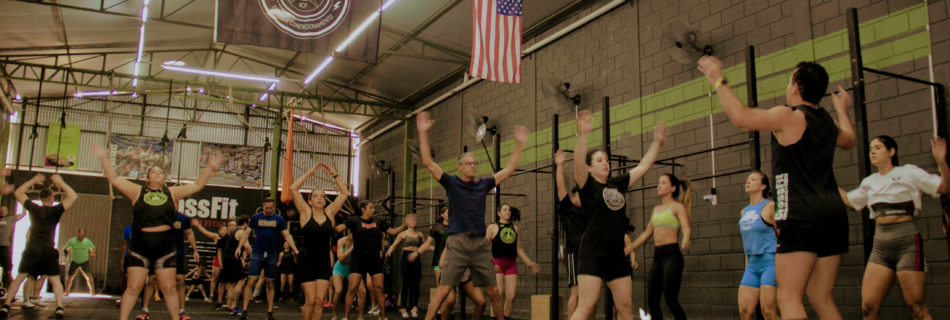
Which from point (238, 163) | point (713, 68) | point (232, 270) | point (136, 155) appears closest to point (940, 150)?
point (713, 68)

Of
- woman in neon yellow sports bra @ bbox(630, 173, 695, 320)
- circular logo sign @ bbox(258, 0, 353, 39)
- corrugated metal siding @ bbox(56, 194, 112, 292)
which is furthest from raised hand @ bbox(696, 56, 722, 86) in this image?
corrugated metal siding @ bbox(56, 194, 112, 292)

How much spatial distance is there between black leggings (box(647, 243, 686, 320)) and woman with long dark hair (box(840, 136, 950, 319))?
1.35m

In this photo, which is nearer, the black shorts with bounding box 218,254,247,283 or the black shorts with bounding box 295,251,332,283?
the black shorts with bounding box 295,251,332,283

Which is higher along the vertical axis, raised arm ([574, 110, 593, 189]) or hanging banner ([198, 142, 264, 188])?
hanging banner ([198, 142, 264, 188])

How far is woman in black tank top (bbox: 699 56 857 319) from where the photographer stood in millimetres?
2764

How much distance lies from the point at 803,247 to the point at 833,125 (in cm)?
59

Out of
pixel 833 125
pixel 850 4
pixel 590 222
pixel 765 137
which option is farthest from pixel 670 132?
pixel 833 125

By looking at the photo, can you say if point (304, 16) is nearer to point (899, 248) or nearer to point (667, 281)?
point (667, 281)

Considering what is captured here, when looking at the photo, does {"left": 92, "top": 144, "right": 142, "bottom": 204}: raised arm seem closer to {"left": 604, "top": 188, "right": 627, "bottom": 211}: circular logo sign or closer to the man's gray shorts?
the man's gray shorts

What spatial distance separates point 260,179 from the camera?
22.1 m

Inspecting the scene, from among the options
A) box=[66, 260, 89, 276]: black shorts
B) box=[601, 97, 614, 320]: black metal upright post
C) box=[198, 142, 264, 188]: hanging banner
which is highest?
box=[198, 142, 264, 188]: hanging banner

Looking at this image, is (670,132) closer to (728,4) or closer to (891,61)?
(728,4)

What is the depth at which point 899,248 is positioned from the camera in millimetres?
4641

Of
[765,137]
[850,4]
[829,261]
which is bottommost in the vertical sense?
[829,261]
